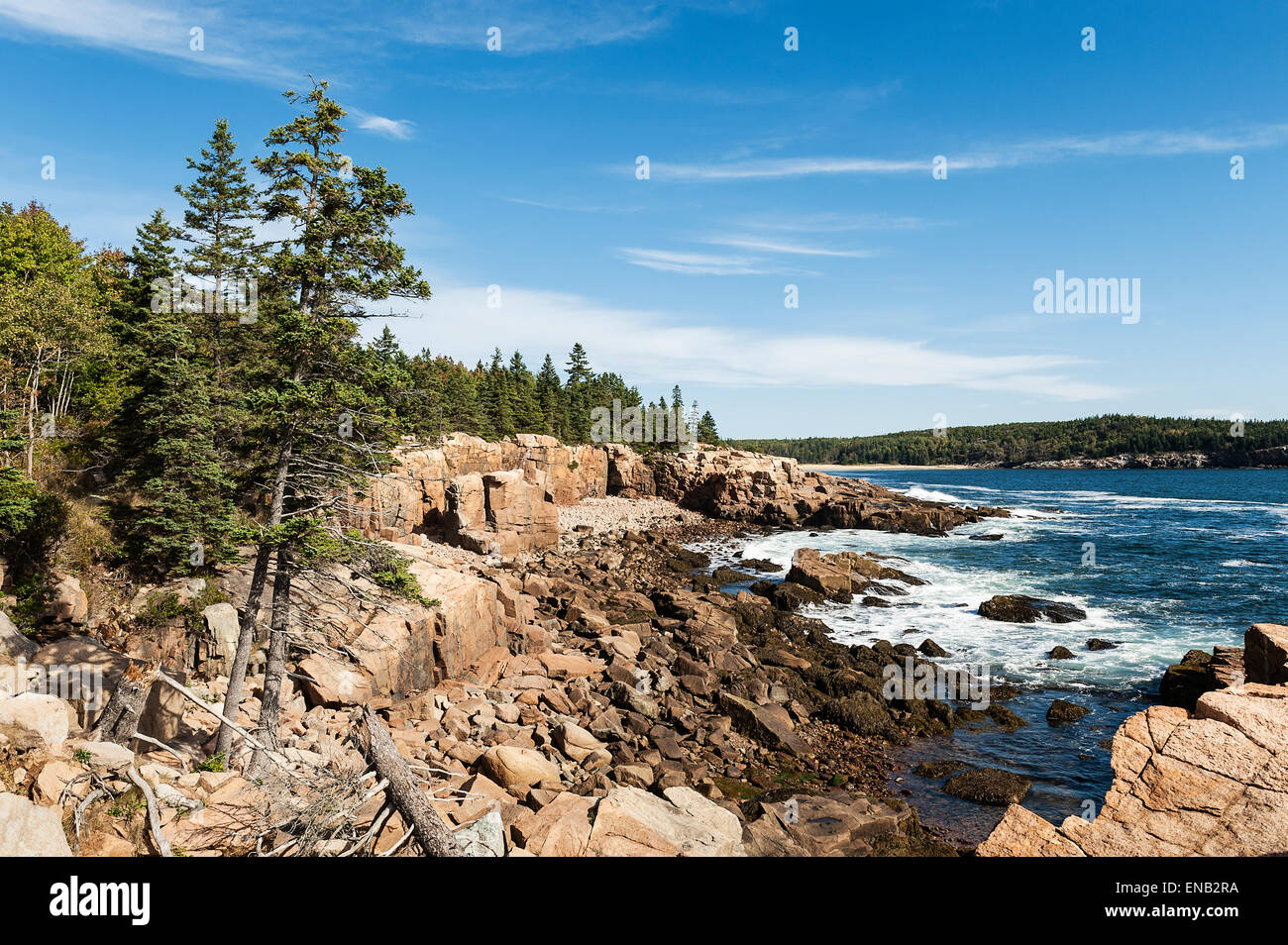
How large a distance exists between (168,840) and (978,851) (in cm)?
1009

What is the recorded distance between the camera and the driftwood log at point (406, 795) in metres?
7.93

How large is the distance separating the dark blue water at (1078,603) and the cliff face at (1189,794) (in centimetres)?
864

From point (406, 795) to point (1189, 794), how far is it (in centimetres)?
928

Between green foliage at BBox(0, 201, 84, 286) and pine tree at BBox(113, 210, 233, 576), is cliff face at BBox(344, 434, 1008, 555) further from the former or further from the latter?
green foliage at BBox(0, 201, 84, 286)

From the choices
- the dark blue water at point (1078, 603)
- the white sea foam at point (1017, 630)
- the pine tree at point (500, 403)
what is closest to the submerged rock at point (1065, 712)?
the dark blue water at point (1078, 603)

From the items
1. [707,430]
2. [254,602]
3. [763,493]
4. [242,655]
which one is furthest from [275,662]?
[707,430]

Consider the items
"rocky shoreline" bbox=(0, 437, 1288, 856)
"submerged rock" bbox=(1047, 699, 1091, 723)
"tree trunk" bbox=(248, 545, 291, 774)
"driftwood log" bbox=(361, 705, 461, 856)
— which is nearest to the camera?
"driftwood log" bbox=(361, 705, 461, 856)

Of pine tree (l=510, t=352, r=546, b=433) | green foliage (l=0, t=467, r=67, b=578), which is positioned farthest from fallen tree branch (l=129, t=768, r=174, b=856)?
pine tree (l=510, t=352, r=546, b=433)

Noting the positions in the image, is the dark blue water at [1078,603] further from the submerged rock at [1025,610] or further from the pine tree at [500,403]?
the pine tree at [500,403]

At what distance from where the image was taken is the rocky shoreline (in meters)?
8.53

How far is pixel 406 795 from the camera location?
325 inches

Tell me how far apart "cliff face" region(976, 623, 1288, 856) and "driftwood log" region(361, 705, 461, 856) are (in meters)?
6.36

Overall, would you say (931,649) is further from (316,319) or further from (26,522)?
(26,522)
